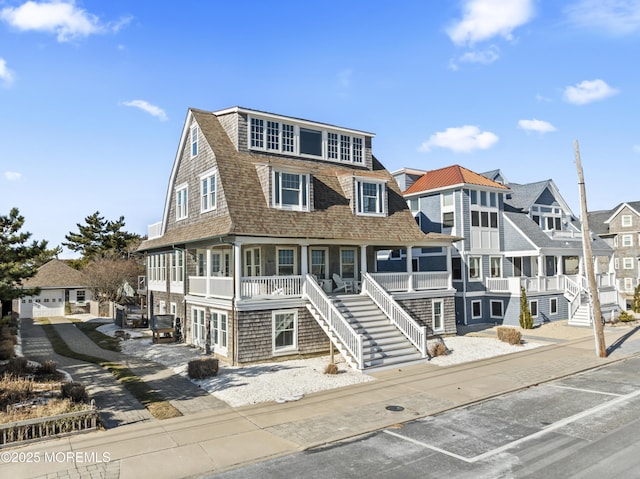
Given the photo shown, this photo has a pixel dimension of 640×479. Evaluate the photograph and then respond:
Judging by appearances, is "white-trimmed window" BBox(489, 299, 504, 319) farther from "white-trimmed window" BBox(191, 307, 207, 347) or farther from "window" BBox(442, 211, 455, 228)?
"white-trimmed window" BBox(191, 307, 207, 347)

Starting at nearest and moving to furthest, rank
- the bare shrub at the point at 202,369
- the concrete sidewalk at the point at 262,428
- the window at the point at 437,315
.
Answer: the concrete sidewalk at the point at 262,428 → the bare shrub at the point at 202,369 → the window at the point at 437,315

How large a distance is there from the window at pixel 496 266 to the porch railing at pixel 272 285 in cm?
1735

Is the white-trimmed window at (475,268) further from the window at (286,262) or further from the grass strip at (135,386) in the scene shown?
the grass strip at (135,386)

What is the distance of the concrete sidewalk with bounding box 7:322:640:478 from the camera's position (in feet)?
30.7

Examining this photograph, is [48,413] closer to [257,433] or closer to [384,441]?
[257,433]

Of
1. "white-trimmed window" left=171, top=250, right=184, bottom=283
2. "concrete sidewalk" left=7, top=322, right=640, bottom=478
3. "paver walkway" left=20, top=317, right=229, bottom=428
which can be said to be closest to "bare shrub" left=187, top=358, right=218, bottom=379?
"paver walkway" left=20, top=317, right=229, bottom=428

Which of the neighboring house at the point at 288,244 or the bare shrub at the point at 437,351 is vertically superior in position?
the neighboring house at the point at 288,244

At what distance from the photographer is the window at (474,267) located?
3062 centimetres

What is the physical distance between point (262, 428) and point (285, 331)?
27.2 ft

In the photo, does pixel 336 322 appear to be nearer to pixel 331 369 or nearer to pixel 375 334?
pixel 375 334

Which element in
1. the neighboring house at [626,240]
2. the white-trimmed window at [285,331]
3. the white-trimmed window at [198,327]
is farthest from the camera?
the neighboring house at [626,240]

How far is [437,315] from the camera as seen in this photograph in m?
24.8

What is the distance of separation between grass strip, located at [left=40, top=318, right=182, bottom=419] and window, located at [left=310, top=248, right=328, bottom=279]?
10.2 metres

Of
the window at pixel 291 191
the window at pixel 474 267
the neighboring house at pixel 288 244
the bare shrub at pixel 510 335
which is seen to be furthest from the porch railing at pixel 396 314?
the window at pixel 474 267
